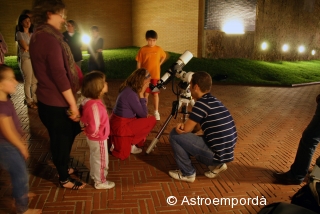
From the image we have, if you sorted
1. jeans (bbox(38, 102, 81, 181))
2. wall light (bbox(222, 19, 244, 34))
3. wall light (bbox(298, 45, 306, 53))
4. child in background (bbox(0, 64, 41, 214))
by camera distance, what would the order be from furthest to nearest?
wall light (bbox(298, 45, 306, 53)), wall light (bbox(222, 19, 244, 34)), jeans (bbox(38, 102, 81, 181)), child in background (bbox(0, 64, 41, 214))

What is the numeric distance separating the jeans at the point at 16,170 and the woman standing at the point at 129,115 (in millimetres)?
1468

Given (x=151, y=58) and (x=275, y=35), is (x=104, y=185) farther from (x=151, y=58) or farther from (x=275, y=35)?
(x=275, y=35)

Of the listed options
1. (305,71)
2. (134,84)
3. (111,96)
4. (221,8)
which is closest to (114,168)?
(134,84)

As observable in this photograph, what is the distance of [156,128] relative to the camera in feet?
17.3

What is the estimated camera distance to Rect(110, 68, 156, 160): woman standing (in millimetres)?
3717

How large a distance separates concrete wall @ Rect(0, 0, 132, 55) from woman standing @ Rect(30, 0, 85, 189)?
672 inches

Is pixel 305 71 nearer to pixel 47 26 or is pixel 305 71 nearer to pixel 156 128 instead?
pixel 156 128

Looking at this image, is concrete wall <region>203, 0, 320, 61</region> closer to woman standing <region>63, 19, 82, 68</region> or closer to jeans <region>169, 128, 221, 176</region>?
woman standing <region>63, 19, 82, 68</region>

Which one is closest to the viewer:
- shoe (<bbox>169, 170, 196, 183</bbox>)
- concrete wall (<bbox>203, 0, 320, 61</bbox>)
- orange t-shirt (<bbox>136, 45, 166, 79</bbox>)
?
shoe (<bbox>169, 170, 196, 183</bbox>)

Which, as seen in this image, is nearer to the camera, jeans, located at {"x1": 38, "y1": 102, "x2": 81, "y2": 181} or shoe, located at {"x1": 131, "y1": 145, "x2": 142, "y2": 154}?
jeans, located at {"x1": 38, "y1": 102, "x2": 81, "y2": 181}

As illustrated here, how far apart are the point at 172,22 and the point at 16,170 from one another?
1409 centimetres

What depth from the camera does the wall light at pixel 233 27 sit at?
44.2 ft

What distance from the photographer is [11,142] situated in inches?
91.8

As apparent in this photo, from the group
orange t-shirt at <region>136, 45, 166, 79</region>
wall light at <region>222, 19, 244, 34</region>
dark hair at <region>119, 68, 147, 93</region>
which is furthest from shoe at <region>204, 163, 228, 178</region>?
wall light at <region>222, 19, 244, 34</region>
